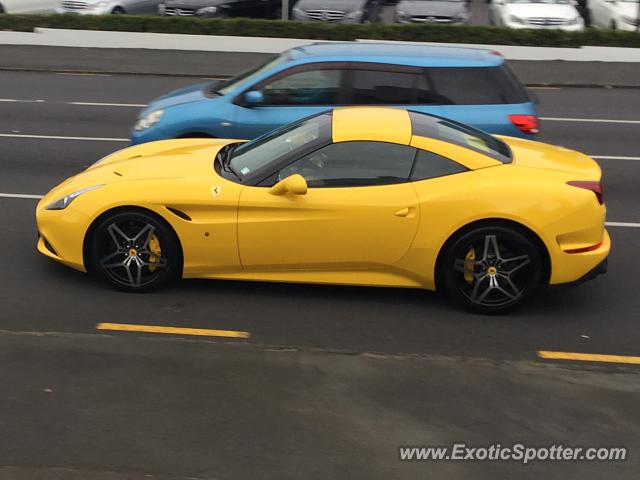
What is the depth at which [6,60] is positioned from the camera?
63.6 ft

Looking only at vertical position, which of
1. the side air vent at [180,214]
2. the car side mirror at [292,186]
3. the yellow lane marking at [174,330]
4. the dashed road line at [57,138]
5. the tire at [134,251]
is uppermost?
the car side mirror at [292,186]

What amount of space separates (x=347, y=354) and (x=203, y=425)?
1329 millimetres

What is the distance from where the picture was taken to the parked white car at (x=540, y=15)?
873 inches

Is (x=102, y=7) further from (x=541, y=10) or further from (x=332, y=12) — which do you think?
(x=541, y=10)

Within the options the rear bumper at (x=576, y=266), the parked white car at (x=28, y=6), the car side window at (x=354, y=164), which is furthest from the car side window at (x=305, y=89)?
the parked white car at (x=28, y=6)

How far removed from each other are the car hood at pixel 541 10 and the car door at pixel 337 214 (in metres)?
17.1

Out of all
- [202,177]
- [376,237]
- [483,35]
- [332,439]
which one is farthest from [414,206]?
[483,35]

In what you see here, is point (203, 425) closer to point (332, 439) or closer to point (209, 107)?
point (332, 439)

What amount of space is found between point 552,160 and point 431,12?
1553cm

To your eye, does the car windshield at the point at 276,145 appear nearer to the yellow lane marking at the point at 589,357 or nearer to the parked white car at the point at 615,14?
the yellow lane marking at the point at 589,357

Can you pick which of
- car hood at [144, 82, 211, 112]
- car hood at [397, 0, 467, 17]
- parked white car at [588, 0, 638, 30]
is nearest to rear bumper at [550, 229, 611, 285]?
car hood at [144, 82, 211, 112]

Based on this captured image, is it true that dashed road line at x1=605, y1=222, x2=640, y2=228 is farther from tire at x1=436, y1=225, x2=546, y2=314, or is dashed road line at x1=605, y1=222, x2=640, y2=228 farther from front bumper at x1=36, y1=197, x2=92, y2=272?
front bumper at x1=36, y1=197, x2=92, y2=272

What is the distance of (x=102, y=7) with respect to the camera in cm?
2316

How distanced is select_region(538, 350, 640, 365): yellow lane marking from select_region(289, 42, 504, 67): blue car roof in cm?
454
